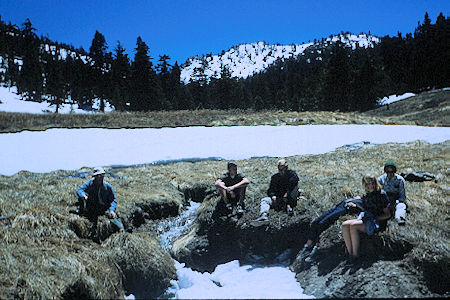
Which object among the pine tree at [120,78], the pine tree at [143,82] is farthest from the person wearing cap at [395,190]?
the pine tree at [120,78]

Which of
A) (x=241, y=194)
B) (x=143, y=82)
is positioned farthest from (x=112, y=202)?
(x=143, y=82)

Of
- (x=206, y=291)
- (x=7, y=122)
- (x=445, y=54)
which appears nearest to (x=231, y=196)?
(x=206, y=291)

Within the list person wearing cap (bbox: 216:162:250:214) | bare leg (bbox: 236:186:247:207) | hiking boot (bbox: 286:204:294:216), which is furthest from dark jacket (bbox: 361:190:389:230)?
bare leg (bbox: 236:186:247:207)

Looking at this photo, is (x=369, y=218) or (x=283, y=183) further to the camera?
(x=283, y=183)

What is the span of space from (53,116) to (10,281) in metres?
20.5

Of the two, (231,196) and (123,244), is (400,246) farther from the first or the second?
(123,244)

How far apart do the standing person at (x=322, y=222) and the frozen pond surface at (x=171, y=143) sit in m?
8.74

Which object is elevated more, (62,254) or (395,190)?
(395,190)

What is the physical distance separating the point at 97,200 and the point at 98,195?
145 mm

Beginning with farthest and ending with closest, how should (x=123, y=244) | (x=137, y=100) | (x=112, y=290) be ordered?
(x=137, y=100)
(x=123, y=244)
(x=112, y=290)

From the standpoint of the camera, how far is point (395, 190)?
6.63 m

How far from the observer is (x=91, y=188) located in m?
7.78

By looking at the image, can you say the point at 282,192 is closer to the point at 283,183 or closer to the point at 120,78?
the point at 283,183

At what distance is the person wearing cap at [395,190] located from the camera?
625cm
